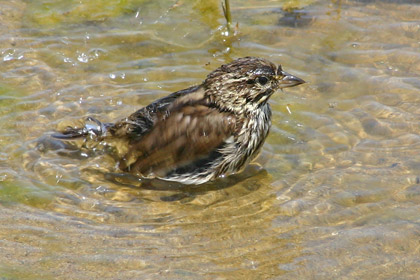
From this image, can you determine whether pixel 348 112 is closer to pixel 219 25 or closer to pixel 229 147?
pixel 229 147

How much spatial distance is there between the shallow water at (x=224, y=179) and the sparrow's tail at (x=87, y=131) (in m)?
0.14

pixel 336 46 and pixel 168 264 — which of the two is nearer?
pixel 168 264

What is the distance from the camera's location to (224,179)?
244 inches

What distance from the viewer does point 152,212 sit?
5.57m

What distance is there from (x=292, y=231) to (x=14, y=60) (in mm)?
4412

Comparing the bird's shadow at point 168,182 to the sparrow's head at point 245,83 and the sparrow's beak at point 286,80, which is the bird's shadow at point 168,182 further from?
the sparrow's beak at point 286,80

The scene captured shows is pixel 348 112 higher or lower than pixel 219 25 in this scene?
lower

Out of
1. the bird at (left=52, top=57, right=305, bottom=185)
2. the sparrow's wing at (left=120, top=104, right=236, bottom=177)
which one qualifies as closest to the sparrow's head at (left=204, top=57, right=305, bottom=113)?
the bird at (left=52, top=57, right=305, bottom=185)

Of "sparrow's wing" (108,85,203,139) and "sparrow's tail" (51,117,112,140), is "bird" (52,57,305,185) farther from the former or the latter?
"sparrow's tail" (51,117,112,140)

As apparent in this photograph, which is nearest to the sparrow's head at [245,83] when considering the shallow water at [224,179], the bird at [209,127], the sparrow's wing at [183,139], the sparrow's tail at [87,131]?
the bird at [209,127]

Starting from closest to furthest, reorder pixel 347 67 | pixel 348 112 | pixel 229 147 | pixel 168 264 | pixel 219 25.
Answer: pixel 168 264 → pixel 229 147 → pixel 348 112 → pixel 347 67 → pixel 219 25

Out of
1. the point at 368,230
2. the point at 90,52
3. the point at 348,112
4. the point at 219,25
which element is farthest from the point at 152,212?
the point at 219,25

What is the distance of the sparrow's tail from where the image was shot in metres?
6.39

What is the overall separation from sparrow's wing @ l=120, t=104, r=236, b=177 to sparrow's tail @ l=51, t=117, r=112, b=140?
51 cm
